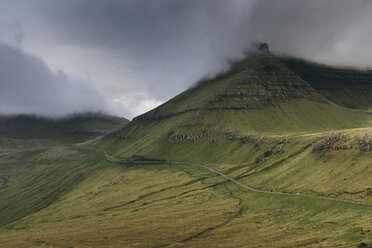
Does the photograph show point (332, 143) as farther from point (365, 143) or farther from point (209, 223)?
point (209, 223)

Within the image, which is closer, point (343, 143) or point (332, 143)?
point (343, 143)

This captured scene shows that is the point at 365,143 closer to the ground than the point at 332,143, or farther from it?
closer to the ground

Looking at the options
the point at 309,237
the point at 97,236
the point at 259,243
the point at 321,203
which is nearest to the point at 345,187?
the point at 321,203

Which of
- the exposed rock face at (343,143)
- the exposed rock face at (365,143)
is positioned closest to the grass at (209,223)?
the exposed rock face at (365,143)

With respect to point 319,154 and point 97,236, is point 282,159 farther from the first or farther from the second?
point 97,236

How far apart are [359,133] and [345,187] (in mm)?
49700

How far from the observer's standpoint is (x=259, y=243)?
83125 millimetres

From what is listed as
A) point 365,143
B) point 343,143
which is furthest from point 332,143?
point 365,143

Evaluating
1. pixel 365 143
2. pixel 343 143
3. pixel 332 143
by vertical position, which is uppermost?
pixel 332 143

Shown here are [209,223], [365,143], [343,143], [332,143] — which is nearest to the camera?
[209,223]

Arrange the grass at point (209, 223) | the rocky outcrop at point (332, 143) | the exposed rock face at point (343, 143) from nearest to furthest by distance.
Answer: the grass at point (209, 223), the exposed rock face at point (343, 143), the rocky outcrop at point (332, 143)

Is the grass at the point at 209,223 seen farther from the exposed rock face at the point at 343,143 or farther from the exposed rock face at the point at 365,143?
the exposed rock face at the point at 343,143

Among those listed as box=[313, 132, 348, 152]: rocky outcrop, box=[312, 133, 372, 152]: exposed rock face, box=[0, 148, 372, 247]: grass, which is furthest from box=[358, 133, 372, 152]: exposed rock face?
box=[0, 148, 372, 247]: grass

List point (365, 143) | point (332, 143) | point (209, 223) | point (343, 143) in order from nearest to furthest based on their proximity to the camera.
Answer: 1. point (209, 223)
2. point (365, 143)
3. point (343, 143)
4. point (332, 143)
